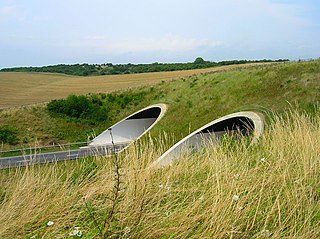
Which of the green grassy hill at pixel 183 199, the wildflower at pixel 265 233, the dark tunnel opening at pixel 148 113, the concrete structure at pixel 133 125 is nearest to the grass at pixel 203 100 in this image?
the dark tunnel opening at pixel 148 113

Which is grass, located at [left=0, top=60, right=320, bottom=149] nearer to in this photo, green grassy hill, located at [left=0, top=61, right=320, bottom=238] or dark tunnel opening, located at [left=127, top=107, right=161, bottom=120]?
dark tunnel opening, located at [left=127, top=107, right=161, bottom=120]

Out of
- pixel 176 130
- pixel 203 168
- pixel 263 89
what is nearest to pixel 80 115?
pixel 176 130

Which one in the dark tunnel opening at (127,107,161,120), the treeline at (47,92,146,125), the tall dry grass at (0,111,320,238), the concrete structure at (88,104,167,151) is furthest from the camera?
the treeline at (47,92,146,125)

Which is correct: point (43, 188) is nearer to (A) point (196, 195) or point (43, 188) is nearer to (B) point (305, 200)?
(A) point (196, 195)

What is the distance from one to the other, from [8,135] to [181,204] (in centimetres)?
2338

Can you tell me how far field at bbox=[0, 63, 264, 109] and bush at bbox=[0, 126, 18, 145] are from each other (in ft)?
40.0

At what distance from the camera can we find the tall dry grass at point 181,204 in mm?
2779

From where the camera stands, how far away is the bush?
24109mm

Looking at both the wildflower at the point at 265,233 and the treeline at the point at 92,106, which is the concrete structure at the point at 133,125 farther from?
the wildflower at the point at 265,233

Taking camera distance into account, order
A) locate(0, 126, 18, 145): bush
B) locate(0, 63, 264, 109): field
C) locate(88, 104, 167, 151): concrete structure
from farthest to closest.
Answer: locate(0, 63, 264, 109): field
locate(88, 104, 167, 151): concrete structure
locate(0, 126, 18, 145): bush

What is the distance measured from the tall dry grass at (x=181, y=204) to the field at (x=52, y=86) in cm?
3364

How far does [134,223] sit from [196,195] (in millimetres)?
745

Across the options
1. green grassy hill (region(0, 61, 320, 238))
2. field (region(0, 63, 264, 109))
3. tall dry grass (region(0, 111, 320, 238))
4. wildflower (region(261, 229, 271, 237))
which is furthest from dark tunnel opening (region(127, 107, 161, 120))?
wildflower (region(261, 229, 271, 237))

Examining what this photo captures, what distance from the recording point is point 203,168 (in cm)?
438
